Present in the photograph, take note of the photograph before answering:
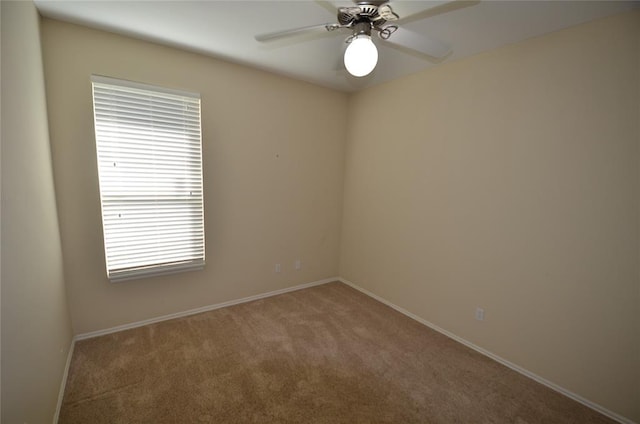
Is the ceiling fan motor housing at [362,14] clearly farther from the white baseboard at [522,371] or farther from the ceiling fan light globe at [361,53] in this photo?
the white baseboard at [522,371]

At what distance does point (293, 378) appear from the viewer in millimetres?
2066

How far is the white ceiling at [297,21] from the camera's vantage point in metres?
1.74

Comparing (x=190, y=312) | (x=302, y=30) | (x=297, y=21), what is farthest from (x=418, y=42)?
(x=190, y=312)

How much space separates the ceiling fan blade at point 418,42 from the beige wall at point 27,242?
1.82m

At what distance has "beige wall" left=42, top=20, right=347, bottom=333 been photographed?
2219 mm

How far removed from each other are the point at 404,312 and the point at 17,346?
2966 mm

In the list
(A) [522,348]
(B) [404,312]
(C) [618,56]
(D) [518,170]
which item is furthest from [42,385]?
(C) [618,56]

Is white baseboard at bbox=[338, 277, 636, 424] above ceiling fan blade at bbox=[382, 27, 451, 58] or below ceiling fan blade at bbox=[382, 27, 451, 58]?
below

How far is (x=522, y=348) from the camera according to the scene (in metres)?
2.21

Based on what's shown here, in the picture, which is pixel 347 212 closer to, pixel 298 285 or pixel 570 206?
pixel 298 285

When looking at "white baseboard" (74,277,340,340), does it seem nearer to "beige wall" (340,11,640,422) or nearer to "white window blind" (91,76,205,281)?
"white window blind" (91,76,205,281)

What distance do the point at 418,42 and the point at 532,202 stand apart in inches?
58.2

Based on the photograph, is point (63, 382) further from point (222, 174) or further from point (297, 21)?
point (297, 21)

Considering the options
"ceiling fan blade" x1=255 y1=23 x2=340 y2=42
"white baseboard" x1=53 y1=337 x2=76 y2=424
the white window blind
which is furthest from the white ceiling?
"white baseboard" x1=53 y1=337 x2=76 y2=424
